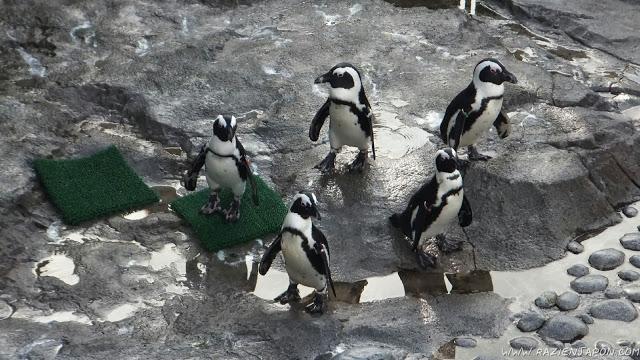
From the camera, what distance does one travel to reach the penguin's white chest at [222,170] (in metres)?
4.61

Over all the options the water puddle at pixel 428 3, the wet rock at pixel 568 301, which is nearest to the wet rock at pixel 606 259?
the wet rock at pixel 568 301

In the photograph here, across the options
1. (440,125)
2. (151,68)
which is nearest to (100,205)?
(151,68)

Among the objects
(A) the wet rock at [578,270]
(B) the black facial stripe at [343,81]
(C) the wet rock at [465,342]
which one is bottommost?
(A) the wet rock at [578,270]

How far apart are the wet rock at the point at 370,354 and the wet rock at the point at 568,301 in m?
0.95

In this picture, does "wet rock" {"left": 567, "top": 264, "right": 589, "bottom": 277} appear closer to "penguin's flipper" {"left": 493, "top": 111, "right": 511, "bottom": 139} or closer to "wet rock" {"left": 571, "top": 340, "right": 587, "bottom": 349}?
"wet rock" {"left": 571, "top": 340, "right": 587, "bottom": 349}

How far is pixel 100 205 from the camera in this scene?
15.9 ft

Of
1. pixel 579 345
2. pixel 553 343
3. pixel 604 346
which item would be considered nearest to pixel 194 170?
pixel 553 343

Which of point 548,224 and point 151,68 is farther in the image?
point 151,68

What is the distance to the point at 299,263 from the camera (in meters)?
4.12

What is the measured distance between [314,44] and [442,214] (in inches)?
102

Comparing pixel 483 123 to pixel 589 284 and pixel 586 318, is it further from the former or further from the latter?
pixel 586 318

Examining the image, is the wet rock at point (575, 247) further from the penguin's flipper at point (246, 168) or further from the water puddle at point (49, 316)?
the water puddle at point (49, 316)

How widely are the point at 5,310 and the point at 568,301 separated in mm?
2713

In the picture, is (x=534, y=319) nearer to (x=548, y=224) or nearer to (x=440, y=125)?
(x=548, y=224)
